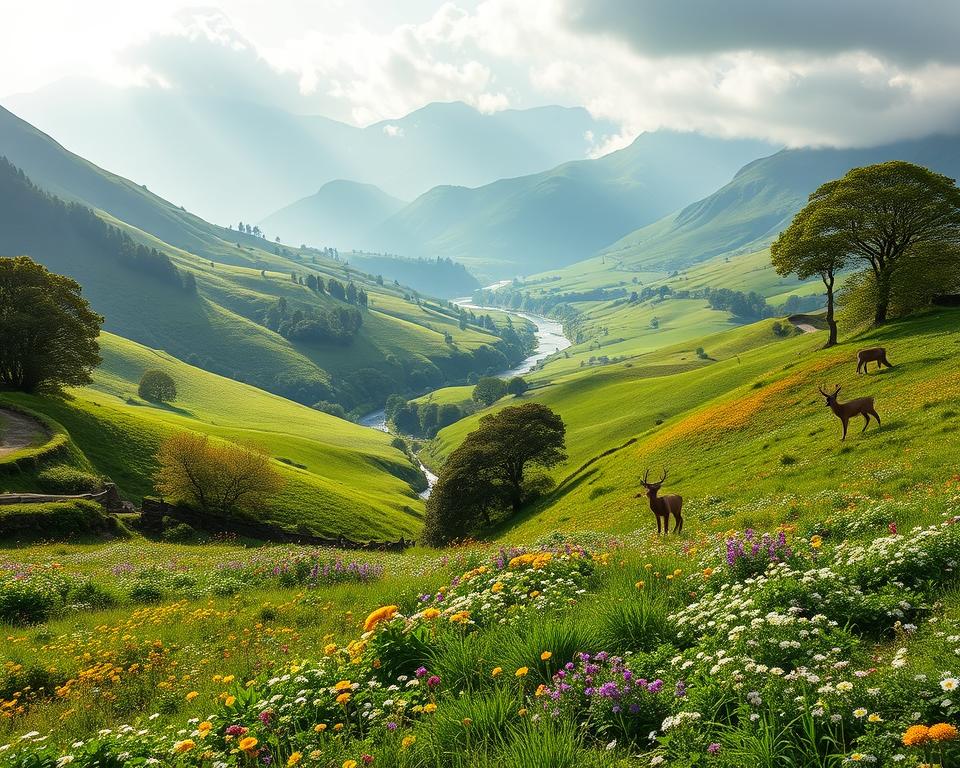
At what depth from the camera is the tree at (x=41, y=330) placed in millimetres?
57656

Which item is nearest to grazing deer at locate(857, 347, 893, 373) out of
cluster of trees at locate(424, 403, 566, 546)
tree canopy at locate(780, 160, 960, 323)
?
tree canopy at locate(780, 160, 960, 323)

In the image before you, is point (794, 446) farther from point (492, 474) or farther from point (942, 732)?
point (492, 474)

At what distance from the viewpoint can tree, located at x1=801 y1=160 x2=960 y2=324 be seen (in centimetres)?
4850

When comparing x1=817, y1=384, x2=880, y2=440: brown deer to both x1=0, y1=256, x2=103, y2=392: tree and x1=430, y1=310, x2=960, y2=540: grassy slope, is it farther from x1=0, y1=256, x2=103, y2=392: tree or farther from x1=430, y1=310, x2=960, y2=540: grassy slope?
x1=0, y1=256, x2=103, y2=392: tree

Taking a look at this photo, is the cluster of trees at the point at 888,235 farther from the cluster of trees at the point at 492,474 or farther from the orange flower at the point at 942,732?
the orange flower at the point at 942,732

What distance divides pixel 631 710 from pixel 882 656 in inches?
119

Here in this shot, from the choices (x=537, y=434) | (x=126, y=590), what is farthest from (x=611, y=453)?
(x=126, y=590)

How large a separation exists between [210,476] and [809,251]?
6286 centimetres

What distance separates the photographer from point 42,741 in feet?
26.2

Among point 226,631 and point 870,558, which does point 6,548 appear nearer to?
point 226,631

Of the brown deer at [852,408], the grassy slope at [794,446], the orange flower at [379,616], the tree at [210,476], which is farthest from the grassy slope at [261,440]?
→ the brown deer at [852,408]

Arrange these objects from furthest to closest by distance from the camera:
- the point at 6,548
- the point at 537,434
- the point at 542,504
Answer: the point at 537,434 → the point at 542,504 → the point at 6,548

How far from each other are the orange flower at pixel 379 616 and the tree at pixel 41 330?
6666cm

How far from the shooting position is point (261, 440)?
358 feet
